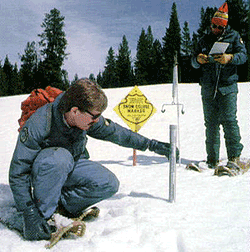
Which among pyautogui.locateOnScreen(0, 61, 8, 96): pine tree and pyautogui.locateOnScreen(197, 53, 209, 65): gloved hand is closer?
pyautogui.locateOnScreen(197, 53, 209, 65): gloved hand

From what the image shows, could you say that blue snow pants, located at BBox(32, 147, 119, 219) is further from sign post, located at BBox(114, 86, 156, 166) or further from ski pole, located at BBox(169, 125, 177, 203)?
sign post, located at BBox(114, 86, 156, 166)

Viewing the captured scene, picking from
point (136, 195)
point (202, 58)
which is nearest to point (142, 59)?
point (202, 58)

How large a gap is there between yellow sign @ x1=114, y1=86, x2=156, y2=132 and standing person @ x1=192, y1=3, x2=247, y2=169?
1065 mm

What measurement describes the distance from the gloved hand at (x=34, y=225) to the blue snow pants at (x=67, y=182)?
0.09m

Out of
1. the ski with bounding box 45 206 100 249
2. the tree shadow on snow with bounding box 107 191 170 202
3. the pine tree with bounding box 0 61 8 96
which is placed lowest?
the tree shadow on snow with bounding box 107 191 170 202

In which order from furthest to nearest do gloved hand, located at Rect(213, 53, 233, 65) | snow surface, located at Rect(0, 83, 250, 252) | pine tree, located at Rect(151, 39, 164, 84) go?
pine tree, located at Rect(151, 39, 164, 84) < gloved hand, located at Rect(213, 53, 233, 65) < snow surface, located at Rect(0, 83, 250, 252)

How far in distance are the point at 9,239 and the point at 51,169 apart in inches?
22.0

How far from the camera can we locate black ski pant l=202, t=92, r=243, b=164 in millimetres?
3326

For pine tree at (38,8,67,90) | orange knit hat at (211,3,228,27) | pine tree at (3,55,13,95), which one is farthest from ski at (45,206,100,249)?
pine tree at (3,55,13,95)

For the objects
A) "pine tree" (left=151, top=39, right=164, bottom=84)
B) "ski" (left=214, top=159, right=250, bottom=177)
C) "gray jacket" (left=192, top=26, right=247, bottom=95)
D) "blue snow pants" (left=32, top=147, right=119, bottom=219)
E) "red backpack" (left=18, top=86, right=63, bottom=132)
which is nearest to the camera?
"blue snow pants" (left=32, top=147, right=119, bottom=219)

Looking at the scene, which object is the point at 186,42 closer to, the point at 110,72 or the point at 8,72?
the point at 110,72

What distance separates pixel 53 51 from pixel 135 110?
35.5 metres

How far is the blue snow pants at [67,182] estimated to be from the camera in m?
1.83

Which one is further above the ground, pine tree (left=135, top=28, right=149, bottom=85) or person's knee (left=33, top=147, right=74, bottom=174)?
pine tree (left=135, top=28, right=149, bottom=85)
